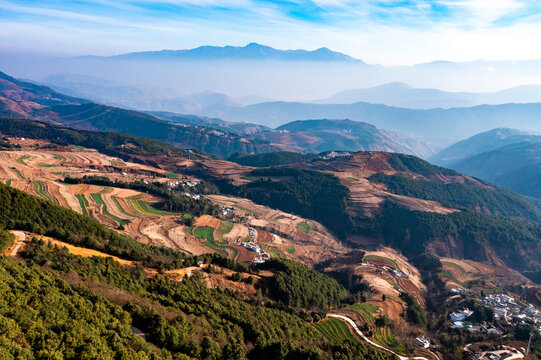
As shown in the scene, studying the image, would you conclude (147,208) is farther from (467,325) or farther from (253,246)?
(467,325)

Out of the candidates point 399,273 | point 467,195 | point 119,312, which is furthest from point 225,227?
point 467,195

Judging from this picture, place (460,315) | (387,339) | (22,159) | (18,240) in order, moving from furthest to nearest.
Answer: (22,159)
(460,315)
(387,339)
(18,240)

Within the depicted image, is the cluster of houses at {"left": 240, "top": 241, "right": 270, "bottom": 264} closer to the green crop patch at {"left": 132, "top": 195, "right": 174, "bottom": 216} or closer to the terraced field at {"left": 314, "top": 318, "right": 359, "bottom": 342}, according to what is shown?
the terraced field at {"left": 314, "top": 318, "right": 359, "bottom": 342}

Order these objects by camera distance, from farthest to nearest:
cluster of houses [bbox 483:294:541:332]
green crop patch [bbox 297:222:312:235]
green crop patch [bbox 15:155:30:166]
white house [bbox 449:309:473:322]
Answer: green crop patch [bbox 15:155:30:166] → green crop patch [bbox 297:222:312:235] → white house [bbox 449:309:473:322] → cluster of houses [bbox 483:294:541:332]

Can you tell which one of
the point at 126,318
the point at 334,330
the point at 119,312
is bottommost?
the point at 334,330

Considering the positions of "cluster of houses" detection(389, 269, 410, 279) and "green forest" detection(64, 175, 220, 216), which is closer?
"cluster of houses" detection(389, 269, 410, 279)

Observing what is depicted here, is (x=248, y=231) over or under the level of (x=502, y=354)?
under

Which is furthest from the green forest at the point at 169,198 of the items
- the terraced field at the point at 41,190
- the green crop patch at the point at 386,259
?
the green crop patch at the point at 386,259

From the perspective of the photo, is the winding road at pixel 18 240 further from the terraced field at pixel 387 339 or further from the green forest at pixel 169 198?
the green forest at pixel 169 198

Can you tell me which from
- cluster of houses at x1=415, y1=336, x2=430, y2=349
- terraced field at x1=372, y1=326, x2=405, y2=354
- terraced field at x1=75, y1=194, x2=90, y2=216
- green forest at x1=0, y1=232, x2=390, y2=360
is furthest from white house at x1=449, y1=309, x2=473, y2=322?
terraced field at x1=75, y1=194, x2=90, y2=216
